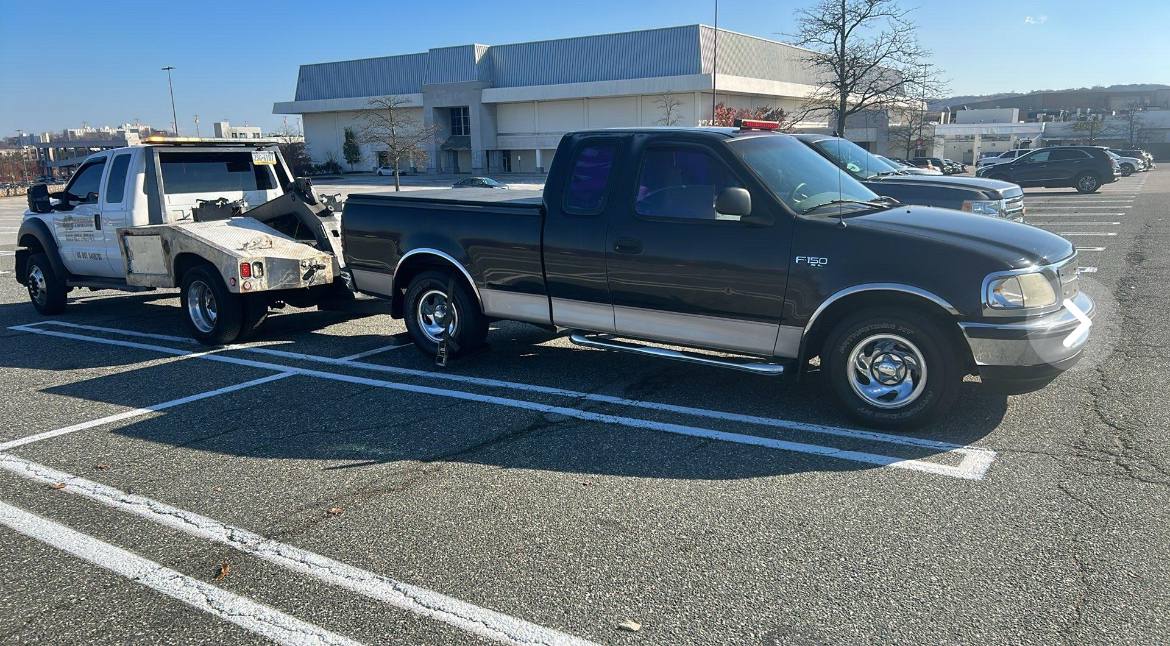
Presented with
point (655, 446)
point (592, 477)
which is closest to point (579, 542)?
point (592, 477)

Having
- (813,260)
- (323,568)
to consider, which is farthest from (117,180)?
(813,260)

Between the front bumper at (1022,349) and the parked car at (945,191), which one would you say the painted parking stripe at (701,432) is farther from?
the parked car at (945,191)

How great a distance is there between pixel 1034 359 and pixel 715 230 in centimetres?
214

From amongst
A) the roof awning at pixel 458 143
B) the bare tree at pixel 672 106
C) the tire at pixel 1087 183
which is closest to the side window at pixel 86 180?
the tire at pixel 1087 183

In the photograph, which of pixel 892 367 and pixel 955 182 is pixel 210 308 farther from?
pixel 955 182

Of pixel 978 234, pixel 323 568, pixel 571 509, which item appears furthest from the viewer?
pixel 978 234

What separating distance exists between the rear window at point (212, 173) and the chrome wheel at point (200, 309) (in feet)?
4.73

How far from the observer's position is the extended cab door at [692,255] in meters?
5.52

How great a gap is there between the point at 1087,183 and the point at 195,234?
99.6ft

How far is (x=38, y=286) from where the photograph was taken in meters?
10.4

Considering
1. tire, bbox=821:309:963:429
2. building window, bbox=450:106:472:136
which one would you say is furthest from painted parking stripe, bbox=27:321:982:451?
building window, bbox=450:106:472:136

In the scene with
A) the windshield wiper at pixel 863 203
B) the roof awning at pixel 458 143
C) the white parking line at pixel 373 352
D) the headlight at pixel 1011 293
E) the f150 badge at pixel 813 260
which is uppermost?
the roof awning at pixel 458 143

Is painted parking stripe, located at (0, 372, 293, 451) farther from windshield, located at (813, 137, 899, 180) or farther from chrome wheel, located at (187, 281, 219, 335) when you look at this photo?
windshield, located at (813, 137, 899, 180)

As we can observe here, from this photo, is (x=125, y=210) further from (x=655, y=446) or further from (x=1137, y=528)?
(x=1137, y=528)
